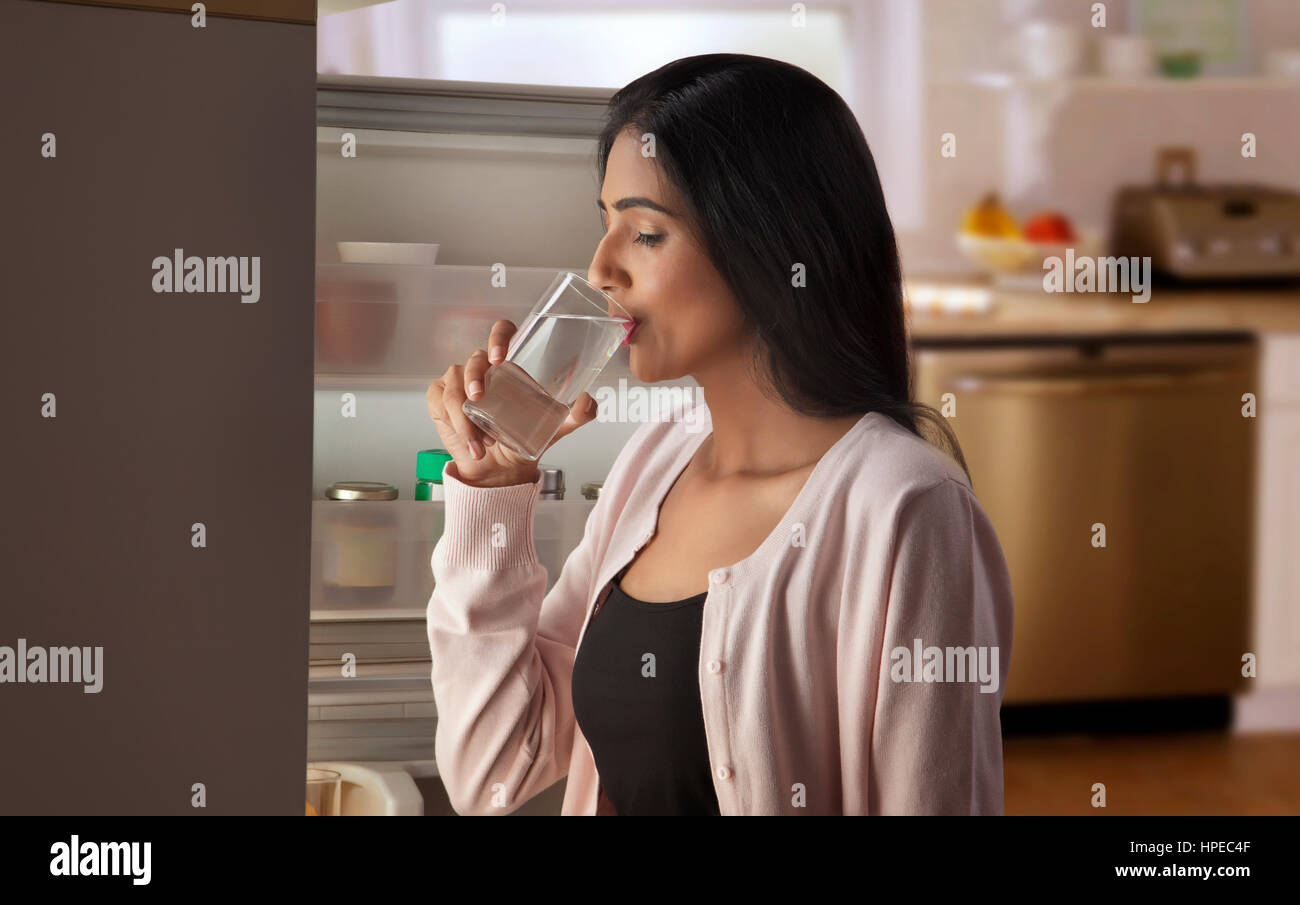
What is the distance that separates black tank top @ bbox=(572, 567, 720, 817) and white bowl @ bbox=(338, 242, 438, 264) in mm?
279

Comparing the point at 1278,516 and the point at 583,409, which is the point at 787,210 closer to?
the point at 583,409

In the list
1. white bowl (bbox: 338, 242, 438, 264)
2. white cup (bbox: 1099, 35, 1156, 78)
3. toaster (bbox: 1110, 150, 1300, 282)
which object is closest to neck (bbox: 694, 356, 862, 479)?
white bowl (bbox: 338, 242, 438, 264)

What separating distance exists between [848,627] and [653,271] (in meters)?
0.24

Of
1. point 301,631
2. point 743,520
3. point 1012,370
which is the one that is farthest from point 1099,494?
point 301,631

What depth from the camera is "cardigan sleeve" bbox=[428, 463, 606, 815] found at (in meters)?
0.76

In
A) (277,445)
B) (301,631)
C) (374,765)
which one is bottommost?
(374,765)

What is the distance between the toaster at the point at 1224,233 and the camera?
1.92 meters

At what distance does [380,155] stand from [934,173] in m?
1.59

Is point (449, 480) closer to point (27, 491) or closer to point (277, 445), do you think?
point (277, 445)

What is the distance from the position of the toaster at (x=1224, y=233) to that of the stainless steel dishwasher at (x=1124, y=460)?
4.7 inches

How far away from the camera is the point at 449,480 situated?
0.74 metres

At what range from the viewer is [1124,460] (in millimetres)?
2004

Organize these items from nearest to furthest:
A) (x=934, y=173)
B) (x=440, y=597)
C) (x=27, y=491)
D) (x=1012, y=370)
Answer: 1. (x=27, y=491)
2. (x=440, y=597)
3. (x=1012, y=370)
4. (x=934, y=173)

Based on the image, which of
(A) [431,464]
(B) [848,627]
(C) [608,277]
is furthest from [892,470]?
(A) [431,464]
